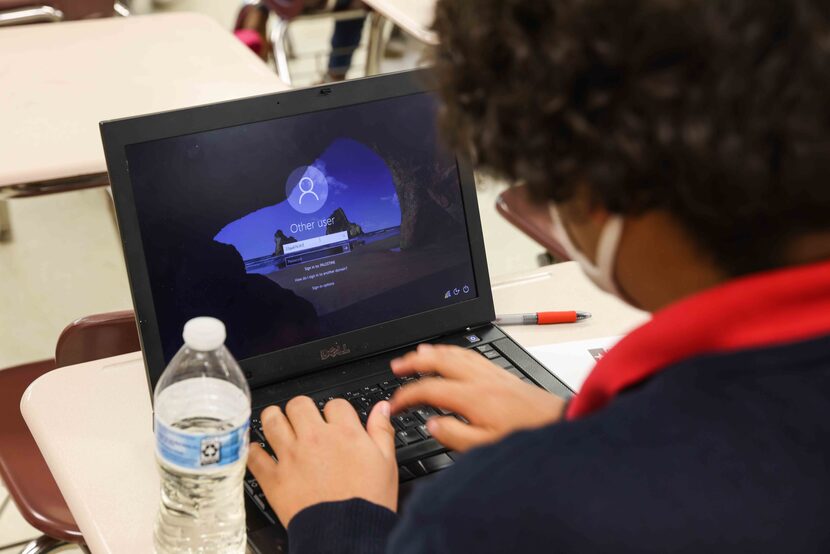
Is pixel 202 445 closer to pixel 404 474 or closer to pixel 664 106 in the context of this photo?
pixel 404 474

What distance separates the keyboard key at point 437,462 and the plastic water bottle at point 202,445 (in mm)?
189

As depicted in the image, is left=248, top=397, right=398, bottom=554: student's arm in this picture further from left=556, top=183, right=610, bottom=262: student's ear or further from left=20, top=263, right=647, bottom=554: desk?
left=556, top=183, right=610, bottom=262: student's ear

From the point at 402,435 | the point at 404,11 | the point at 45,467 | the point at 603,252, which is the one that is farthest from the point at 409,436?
the point at 404,11

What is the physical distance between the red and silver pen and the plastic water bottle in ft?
1.34

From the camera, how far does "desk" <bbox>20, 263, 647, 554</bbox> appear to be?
102cm

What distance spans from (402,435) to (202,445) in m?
0.25

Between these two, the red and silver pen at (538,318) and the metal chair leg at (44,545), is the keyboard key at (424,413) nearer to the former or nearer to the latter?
the red and silver pen at (538,318)

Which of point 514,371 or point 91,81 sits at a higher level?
point 91,81

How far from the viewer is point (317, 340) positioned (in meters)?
1.18

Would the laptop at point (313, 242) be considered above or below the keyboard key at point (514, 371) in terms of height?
above

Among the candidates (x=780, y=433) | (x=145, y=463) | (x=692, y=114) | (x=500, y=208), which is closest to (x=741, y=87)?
(x=692, y=114)

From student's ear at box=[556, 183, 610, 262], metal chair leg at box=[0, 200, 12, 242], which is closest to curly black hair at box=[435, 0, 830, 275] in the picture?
student's ear at box=[556, 183, 610, 262]

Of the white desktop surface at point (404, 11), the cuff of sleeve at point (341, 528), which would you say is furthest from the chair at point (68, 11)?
the cuff of sleeve at point (341, 528)

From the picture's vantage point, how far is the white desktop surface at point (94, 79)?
6.15ft
